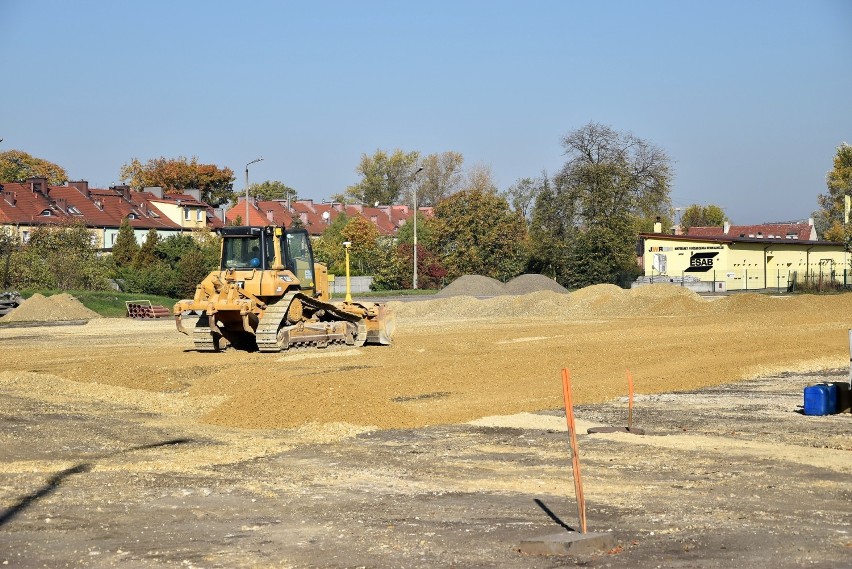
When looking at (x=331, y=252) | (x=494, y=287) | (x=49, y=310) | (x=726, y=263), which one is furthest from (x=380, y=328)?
(x=331, y=252)

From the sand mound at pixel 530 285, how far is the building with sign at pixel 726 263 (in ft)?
23.3

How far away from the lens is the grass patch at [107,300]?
52.6m

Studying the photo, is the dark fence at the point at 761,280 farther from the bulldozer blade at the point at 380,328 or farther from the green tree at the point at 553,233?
the bulldozer blade at the point at 380,328

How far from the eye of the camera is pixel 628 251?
240ft

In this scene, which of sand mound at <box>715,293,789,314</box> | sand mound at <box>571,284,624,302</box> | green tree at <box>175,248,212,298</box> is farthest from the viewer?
green tree at <box>175,248,212,298</box>

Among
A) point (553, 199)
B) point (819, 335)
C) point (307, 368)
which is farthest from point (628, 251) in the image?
point (307, 368)

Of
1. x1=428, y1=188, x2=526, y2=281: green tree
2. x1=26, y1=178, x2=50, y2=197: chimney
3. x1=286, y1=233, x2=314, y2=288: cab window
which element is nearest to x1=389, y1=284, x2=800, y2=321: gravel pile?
x1=286, y1=233, x2=314, y2=288: cab window

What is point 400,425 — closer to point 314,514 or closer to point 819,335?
point 314,514

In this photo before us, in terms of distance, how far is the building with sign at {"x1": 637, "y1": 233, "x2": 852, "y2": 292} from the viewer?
7256cm

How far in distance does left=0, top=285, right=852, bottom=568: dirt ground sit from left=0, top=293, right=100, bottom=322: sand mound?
70.1ft

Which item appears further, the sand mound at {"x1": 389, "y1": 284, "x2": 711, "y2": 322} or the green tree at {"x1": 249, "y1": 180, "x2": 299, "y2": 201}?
the green tree at {"x1": 249, "y1": 180, "x2": 299, "y2": 201}

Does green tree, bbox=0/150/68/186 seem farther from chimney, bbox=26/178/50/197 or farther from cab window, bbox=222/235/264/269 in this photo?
cab window, bbox=222/235/264/269

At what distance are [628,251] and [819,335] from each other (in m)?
43.9

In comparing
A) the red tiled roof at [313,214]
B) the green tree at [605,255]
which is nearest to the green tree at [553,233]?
the green tree at [605,255]
